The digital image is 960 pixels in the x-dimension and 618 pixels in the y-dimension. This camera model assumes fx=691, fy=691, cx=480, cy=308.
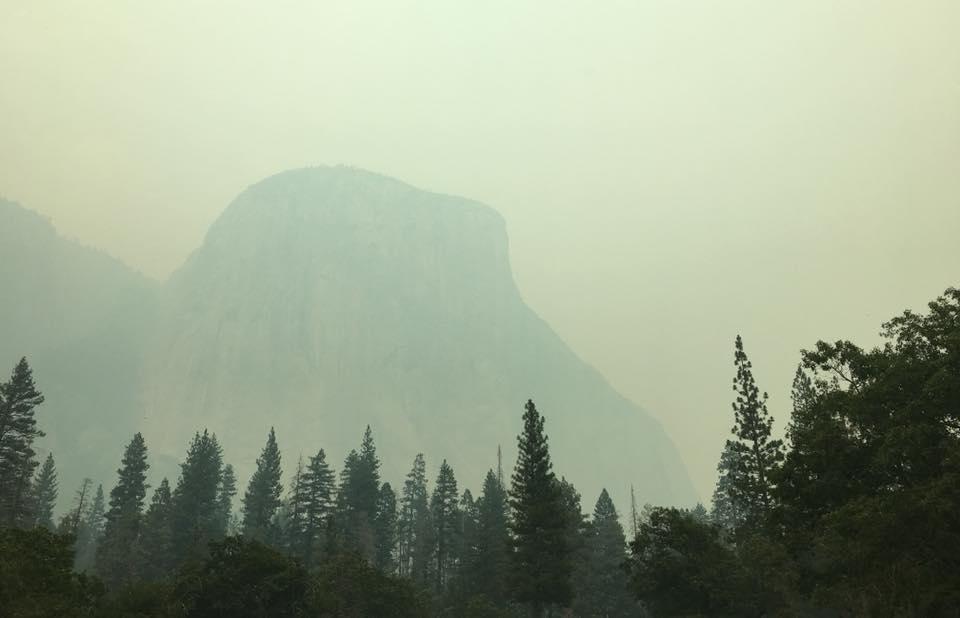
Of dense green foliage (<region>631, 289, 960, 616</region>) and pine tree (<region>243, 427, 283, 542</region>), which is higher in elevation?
pine tree (<region>243, 427, 283, 542</region>)

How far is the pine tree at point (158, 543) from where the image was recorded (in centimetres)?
7281

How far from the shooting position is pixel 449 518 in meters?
90.6

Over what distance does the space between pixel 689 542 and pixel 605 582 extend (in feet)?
126

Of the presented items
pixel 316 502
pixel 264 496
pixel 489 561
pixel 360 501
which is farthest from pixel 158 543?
pixel 489 561

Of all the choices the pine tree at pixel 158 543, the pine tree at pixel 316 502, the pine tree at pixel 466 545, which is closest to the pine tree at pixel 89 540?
the pine tree at pixel 158 543

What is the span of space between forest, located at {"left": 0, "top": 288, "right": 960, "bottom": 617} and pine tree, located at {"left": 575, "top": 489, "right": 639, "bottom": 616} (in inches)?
8.2

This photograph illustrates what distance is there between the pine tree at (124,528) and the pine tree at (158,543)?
1.35m

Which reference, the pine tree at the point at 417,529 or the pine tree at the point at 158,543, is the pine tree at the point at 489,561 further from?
the pine tree at the point at 158,543

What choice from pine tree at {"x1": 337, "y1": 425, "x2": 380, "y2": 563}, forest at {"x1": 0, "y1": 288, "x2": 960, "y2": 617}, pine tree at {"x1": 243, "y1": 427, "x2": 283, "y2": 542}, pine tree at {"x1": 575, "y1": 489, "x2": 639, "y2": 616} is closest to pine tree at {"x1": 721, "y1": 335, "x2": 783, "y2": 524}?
forest at {"x1": 0, "y1": 288, "x2": 960, "y2": 617}

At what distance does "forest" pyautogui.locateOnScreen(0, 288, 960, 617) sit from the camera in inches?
895

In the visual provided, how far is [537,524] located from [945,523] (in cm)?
3628

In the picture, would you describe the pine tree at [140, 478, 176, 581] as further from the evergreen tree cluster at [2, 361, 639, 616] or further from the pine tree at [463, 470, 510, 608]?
the pine tree at [463, 470, 510, 608]

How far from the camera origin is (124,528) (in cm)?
7938

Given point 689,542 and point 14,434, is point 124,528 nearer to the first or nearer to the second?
point 14,434
